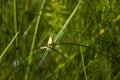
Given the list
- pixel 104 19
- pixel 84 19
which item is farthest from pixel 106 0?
pixel 84 19

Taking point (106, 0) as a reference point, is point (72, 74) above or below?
below

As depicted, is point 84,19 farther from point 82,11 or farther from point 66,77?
point 66,77

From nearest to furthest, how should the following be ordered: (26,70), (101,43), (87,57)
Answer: (26,70), (101,43), (87,57)

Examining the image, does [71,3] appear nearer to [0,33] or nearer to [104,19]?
[104,19]

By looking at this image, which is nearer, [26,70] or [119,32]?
[26,70]

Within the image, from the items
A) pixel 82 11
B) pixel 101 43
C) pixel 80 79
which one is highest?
pixel 82 11

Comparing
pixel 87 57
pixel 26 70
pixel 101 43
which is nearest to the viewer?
pixel 26 70

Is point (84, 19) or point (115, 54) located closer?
point (115, 54)

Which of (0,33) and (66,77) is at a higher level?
(0,33)

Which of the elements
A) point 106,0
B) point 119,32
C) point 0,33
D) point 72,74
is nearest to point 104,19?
point 106,0
